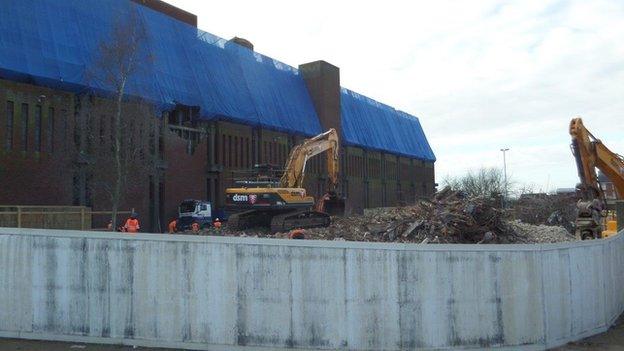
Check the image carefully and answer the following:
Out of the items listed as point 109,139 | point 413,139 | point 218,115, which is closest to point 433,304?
point 109,139

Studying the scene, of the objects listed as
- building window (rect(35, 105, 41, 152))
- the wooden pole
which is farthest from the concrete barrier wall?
building window (rect(35, 105, 41, 152))

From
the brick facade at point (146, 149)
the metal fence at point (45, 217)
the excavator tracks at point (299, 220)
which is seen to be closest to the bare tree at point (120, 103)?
the brick facade at point (146, 149)

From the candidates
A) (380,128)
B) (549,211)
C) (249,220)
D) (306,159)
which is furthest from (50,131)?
(380,128)

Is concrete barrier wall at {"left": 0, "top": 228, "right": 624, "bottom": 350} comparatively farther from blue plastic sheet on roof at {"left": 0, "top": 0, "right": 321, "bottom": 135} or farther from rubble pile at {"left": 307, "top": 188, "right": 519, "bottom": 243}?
Result: blue plastic sheet on roof at {"left": 0, "top": 0, "right": 321, "bottom": 135}

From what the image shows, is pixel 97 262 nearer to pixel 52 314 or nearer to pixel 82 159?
pixel 52 314

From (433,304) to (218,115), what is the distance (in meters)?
31.9

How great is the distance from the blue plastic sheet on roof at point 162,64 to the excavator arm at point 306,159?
30.0 ft

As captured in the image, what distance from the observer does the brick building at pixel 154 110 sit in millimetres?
26375

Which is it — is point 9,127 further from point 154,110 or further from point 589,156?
point 589,156

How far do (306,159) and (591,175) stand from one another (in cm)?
1242

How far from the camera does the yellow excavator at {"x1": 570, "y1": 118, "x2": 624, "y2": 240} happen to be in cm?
1708

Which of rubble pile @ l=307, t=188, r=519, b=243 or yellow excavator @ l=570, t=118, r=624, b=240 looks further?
yellow excavator @ l=570, t=118, r=624, b=240

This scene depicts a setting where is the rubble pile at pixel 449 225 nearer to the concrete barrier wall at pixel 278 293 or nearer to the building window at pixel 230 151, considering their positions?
the concrete barrier wall at pixel 278 293

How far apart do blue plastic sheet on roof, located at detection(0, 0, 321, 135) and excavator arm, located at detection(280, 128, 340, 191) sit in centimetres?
915
